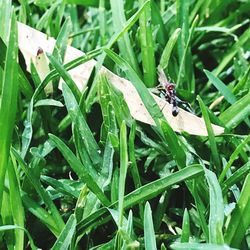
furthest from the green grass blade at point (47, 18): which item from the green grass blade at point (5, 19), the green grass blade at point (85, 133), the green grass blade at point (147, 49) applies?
the green grass blade at point (85, 133)

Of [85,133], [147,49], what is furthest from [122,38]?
[85,133]

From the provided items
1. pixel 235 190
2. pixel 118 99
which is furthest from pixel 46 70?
pixel 235 190

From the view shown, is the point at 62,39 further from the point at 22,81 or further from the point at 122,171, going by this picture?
the point at 122,171

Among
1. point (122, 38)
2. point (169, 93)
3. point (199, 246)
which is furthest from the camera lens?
point (122, 38)

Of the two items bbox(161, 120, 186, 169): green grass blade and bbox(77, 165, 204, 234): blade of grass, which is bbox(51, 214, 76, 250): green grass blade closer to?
bbox(77, 165, 204, 234): blade of grass

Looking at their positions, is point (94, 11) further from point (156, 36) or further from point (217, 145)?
point (217, 145)
